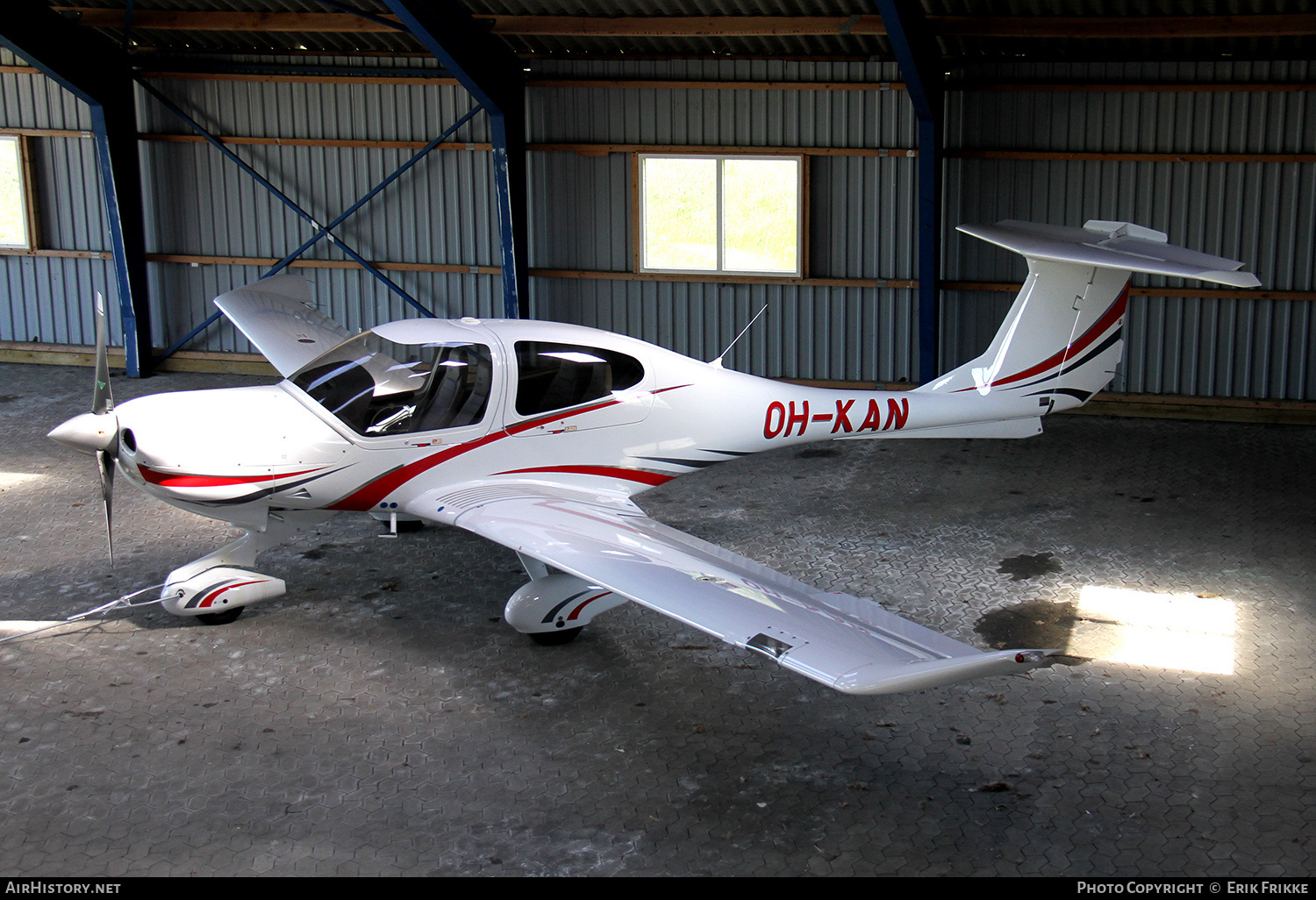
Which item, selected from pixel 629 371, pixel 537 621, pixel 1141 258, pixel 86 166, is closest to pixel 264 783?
pixel 537 621

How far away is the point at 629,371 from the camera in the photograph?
7875 mm

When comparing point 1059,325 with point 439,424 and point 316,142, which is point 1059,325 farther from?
point 316,142

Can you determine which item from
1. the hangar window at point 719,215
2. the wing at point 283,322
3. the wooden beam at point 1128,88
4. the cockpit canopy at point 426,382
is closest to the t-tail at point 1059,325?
the cockpit canopy at point 426,382

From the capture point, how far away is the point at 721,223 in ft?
47.4

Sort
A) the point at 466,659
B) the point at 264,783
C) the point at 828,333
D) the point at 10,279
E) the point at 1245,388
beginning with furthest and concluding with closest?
the point at 10,279 → the point at 828,333 → the point at 1245,388 → the point at 466,659 → the point at 264,783

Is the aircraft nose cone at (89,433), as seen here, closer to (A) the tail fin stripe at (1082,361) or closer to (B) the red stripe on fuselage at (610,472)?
(B) the red stripe on fuselage at (610,472)

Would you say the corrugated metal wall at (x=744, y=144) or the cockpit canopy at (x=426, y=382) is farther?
the corrugated metal wall at (x=744, y=144)

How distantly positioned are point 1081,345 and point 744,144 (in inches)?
251

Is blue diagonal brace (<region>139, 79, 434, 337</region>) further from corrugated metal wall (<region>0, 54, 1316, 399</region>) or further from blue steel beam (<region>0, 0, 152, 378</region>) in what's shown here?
blue steel beam (<region>0, 0, 152, 378</region>)

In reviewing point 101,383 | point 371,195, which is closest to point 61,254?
point 371,195

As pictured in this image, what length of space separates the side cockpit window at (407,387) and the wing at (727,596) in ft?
1.78

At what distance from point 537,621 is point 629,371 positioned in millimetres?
1842

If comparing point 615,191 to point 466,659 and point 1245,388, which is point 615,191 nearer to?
point 1245,388

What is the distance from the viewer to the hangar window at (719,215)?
1425 cm
